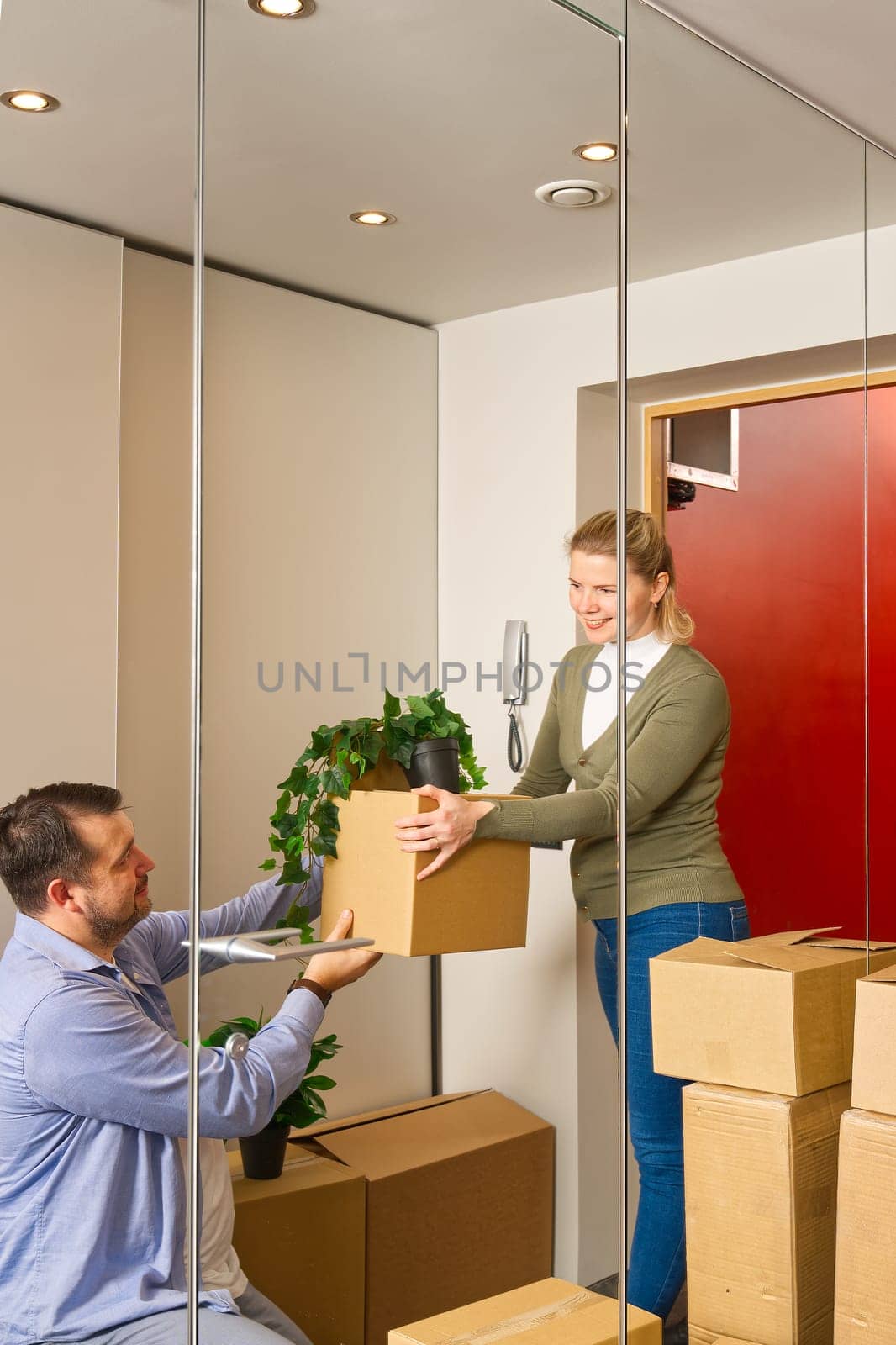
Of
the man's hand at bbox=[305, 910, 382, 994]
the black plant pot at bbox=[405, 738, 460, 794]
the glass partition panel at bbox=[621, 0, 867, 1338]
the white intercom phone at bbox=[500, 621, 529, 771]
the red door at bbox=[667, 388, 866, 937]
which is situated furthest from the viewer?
the red door at bbox=[667, 388, 866, 937]

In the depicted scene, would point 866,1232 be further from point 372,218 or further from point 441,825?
point 372,218

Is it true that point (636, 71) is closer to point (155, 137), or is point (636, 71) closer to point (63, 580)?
point (155, 137)

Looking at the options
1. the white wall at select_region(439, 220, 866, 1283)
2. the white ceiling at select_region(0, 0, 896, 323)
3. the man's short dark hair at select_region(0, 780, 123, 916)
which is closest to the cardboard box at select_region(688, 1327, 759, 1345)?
the white wall at select_region(439, 220, 866, 1283)

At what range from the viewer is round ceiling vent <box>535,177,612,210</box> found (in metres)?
2.07

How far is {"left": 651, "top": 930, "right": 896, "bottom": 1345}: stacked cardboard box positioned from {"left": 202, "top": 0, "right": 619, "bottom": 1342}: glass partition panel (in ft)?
0.66

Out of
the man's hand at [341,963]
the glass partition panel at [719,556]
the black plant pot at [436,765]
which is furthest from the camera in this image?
the glass partition panel at [719,556]

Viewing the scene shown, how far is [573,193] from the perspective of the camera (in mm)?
2111

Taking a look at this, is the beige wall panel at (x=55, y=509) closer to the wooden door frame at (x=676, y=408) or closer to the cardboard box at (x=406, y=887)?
the cardboard box at (x=406, y=887)

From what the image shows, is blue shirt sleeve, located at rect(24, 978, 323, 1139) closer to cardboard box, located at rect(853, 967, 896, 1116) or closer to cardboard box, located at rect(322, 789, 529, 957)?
cardboard box, located at rect(322, 789, 529, 957)

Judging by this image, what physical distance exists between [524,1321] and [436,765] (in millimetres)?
785

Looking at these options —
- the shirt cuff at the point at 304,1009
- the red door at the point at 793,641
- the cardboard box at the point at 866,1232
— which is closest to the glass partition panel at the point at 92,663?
the shirt cuff at the point at 304,1009

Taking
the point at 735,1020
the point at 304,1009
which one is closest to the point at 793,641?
the point at 735,1020

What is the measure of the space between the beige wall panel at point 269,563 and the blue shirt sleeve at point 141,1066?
0.05 metres

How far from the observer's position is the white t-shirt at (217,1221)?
162 cm
